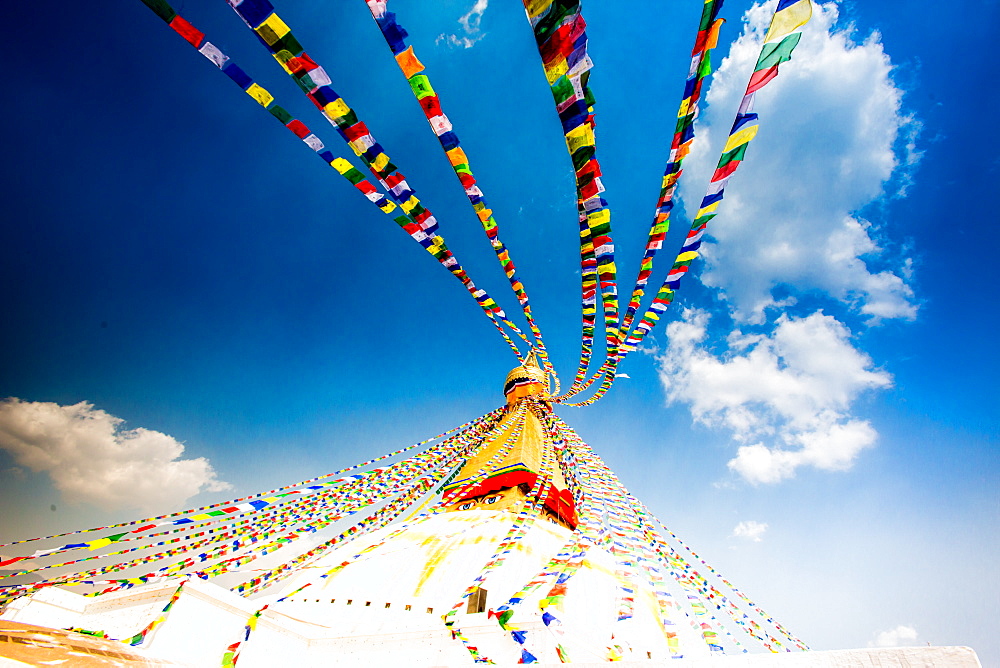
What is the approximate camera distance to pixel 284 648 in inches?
175

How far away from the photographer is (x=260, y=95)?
8.54 ft

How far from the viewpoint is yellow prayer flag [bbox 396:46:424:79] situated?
212cm

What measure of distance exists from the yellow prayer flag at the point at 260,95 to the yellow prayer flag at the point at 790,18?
301cm

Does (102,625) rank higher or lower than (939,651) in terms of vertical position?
lower

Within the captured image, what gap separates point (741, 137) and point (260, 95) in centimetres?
318

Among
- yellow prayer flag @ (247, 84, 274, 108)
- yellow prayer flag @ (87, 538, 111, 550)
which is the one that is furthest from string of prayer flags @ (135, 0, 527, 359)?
yellow prayer flag @ (87, 538, 111, 550)

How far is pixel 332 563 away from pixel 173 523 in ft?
9.47

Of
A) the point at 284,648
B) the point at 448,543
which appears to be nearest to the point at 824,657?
the point at 284,648

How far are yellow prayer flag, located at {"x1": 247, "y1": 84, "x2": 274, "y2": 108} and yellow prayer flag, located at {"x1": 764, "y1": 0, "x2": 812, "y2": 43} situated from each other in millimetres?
3014

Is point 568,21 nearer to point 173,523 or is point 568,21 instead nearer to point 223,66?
point 223,66

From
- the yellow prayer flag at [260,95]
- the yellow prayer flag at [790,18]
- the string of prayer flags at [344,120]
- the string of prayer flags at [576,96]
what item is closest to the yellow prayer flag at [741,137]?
the yellow prayer flag at [790,18]

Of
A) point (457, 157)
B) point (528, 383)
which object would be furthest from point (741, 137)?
point (528, 383)

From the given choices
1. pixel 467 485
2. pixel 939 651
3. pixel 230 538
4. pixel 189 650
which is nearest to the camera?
pixel 939 651

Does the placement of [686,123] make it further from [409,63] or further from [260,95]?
[260,95]
